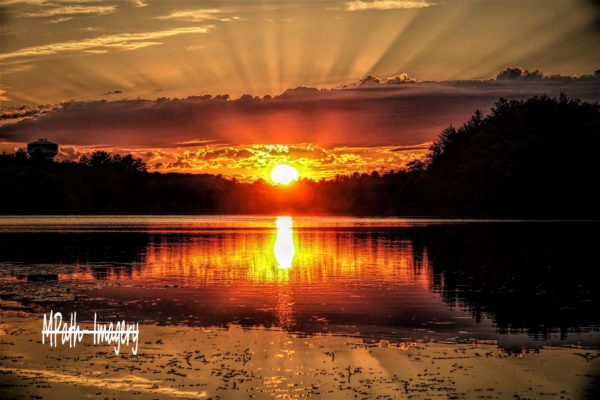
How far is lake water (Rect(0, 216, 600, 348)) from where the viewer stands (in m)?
30.8

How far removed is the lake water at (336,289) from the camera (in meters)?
30.8

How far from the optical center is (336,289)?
140ft

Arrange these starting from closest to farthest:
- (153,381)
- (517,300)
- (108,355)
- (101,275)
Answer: (153,381) → (108,355) → (517,300) → (101,275)

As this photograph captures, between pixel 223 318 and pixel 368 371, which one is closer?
pixel 368 371

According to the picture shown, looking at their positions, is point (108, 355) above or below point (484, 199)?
below

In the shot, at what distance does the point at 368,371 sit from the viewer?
2248cm

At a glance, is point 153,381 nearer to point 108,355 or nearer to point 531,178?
point 108,355

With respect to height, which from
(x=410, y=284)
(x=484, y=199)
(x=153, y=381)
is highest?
(x=484, y=199)

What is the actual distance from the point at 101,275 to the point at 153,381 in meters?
29.3

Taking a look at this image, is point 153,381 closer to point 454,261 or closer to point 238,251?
point 454,261

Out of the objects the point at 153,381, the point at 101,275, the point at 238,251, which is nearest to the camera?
the point at 153,381

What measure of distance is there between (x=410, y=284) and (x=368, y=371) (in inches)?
932

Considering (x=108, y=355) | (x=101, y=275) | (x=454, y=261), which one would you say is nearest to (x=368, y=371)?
(x=108, y=355)

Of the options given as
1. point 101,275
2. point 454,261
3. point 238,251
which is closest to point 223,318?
point 101,275
